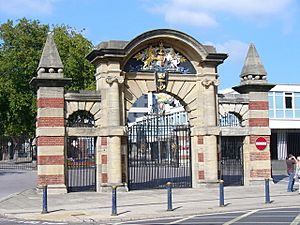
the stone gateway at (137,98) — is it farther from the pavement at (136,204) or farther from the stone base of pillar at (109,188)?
the pavement at (136,204)

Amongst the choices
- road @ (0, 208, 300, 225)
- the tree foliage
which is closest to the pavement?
road @ (0, 208, 300, 225)

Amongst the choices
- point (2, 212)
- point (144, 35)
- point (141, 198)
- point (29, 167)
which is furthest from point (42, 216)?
point (29, 167)

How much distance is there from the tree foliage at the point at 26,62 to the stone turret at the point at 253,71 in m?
24.1

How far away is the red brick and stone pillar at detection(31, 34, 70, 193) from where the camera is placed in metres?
23.7

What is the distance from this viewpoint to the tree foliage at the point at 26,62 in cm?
5047

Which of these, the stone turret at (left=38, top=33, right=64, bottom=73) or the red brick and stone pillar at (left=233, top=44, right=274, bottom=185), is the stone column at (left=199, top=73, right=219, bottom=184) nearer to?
the red brick and stone pillar at (left=233, top=44, right=274, bottom=185)

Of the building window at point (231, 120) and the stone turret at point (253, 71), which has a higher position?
the stone turret at point (253, 71)

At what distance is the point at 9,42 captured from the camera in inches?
2055

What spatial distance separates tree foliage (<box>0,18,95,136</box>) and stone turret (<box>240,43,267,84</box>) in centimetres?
2406

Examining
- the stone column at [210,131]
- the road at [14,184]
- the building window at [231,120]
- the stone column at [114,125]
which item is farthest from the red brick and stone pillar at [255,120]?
the road at [14,184]

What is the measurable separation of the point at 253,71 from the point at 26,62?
28.4m

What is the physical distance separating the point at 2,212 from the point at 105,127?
24.2ft

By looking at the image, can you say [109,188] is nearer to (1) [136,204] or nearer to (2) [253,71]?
(1) [136,204]

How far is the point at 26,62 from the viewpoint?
166 ft
